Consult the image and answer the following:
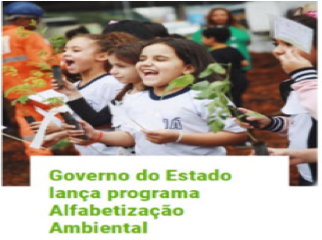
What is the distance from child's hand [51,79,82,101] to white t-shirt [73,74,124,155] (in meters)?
0.03

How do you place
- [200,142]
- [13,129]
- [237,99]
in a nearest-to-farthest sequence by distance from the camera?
[200,142]
[237,99]
[13,129]

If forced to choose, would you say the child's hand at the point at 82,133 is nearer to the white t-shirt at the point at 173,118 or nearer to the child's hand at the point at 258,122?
the white t-shirt at the point at 173,118

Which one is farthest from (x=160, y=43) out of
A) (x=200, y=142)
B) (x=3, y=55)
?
(x=3, y=55)

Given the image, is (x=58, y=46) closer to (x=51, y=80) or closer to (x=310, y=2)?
(x=51, y=80)

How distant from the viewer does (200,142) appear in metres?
3.11

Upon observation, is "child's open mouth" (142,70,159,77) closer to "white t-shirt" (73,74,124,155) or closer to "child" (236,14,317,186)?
"white t-shirt" (73,74,124,155)

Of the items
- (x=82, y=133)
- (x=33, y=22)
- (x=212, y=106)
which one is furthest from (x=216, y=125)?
(x=33, y=22)

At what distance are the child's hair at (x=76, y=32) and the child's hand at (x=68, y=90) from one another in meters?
0.23

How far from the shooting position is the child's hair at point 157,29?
134 inches

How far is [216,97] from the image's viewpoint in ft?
9.71

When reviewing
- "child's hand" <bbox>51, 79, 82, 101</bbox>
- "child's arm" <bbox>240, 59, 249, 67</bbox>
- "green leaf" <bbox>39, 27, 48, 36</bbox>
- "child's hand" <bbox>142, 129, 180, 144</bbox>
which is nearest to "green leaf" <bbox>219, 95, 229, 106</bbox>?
"child's hand" <bbox>142, 129, 180, 144</bbox>

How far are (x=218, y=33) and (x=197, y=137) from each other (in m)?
1.10

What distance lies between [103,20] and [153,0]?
40 centimetres

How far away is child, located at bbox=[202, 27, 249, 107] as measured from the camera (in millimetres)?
3867
